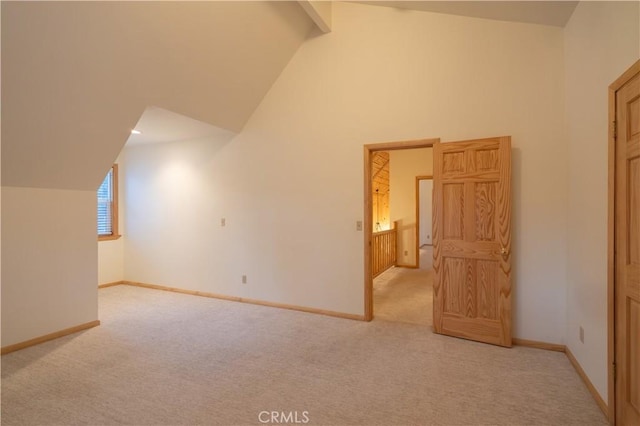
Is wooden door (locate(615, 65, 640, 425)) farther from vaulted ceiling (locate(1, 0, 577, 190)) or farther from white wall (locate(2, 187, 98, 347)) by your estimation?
white wall (locate(2, 187, 98, 347))

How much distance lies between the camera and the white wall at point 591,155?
190 centimetres

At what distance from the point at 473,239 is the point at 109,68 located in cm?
371

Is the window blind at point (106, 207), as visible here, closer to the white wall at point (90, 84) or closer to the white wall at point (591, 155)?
the white wall at point (90, 84)

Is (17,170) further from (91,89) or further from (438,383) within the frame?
(438,383)

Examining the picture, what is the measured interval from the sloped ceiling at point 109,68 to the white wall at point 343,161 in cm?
66

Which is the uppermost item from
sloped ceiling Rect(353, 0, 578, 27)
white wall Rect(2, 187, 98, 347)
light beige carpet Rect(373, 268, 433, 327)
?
sloped ceiling Rect(353, 0, 578, 27)

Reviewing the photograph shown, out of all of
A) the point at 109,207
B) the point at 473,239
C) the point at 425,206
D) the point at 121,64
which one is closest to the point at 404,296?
the point at 473,239

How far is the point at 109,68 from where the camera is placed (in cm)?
274

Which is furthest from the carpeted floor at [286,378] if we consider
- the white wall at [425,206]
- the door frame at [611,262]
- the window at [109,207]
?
the white wall at [425,206]

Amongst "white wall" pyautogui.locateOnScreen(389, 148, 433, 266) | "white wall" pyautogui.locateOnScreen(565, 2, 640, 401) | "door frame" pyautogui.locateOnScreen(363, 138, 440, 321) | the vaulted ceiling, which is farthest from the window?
"white wall" pyautogui.locateOnScreen(565, 2, 640, 401)

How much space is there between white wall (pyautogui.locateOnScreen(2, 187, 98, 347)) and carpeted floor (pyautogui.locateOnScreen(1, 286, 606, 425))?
0.25 meters

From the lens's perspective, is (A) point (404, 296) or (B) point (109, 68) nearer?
(B) point (109, 68)

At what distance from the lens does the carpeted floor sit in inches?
80.0

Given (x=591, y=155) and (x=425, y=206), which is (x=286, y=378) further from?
(x=425, y=206)
